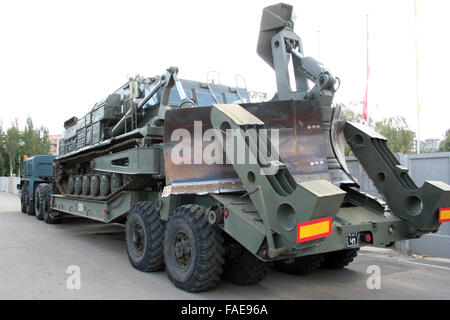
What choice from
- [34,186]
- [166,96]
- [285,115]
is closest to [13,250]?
[166,96]

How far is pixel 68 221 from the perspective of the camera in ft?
45.4

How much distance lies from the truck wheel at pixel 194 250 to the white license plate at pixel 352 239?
155cm

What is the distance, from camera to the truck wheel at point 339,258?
21.2 ft

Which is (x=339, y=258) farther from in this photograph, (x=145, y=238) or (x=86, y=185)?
(x=86, y=185)

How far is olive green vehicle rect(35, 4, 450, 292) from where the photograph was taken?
14.2 feet

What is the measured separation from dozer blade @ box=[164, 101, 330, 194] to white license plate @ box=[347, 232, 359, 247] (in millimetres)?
895

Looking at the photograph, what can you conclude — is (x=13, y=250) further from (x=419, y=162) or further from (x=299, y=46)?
(x=419, y=162)

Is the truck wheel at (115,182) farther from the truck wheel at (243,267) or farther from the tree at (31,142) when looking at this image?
the tree at (31,142)

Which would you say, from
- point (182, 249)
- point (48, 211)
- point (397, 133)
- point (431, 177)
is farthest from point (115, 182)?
point (397, 133)

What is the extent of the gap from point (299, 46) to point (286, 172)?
277 cm

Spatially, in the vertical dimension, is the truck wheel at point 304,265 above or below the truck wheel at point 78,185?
below

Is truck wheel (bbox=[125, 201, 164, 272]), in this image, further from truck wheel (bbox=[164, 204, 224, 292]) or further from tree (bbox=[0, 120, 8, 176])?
tree (bbox=[0, 120, 8, 176])

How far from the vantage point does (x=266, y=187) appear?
14.2ft

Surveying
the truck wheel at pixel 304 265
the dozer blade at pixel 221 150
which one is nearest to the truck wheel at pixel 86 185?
the dozer blade at pixel 221 150
